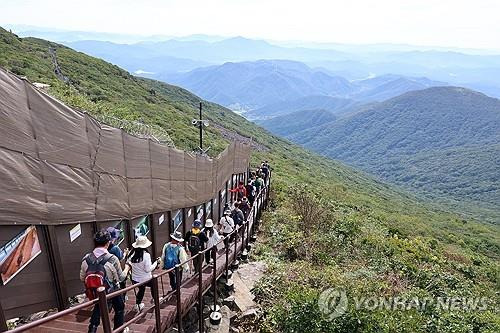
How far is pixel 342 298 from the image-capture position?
27.7ft

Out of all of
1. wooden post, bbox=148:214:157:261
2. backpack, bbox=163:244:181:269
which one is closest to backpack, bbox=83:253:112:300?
backpack, bbox=163:244:181:269

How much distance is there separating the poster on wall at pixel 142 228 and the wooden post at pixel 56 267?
2.33 meters

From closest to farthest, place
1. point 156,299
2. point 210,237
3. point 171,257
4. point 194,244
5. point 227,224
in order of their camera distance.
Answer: point 156,299, point 171,257, point 194,244, point 210,237, point 227,224

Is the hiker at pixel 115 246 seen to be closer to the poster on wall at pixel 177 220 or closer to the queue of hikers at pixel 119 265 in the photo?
the queue of hikers at pixel 119 265

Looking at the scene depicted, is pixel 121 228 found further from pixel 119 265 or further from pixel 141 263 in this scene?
pixel 119 265

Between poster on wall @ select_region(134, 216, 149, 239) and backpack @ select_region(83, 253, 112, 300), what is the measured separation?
2.94 m

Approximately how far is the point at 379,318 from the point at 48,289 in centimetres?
592

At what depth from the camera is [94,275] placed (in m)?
5.04

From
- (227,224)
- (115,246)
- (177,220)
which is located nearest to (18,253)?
(115,246)

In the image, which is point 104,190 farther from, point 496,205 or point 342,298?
point 496,205

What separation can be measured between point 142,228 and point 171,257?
1.74 meters

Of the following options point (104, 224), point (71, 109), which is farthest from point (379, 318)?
point (71, 109)

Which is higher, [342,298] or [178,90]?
[342,298]

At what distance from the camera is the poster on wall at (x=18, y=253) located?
475cm
